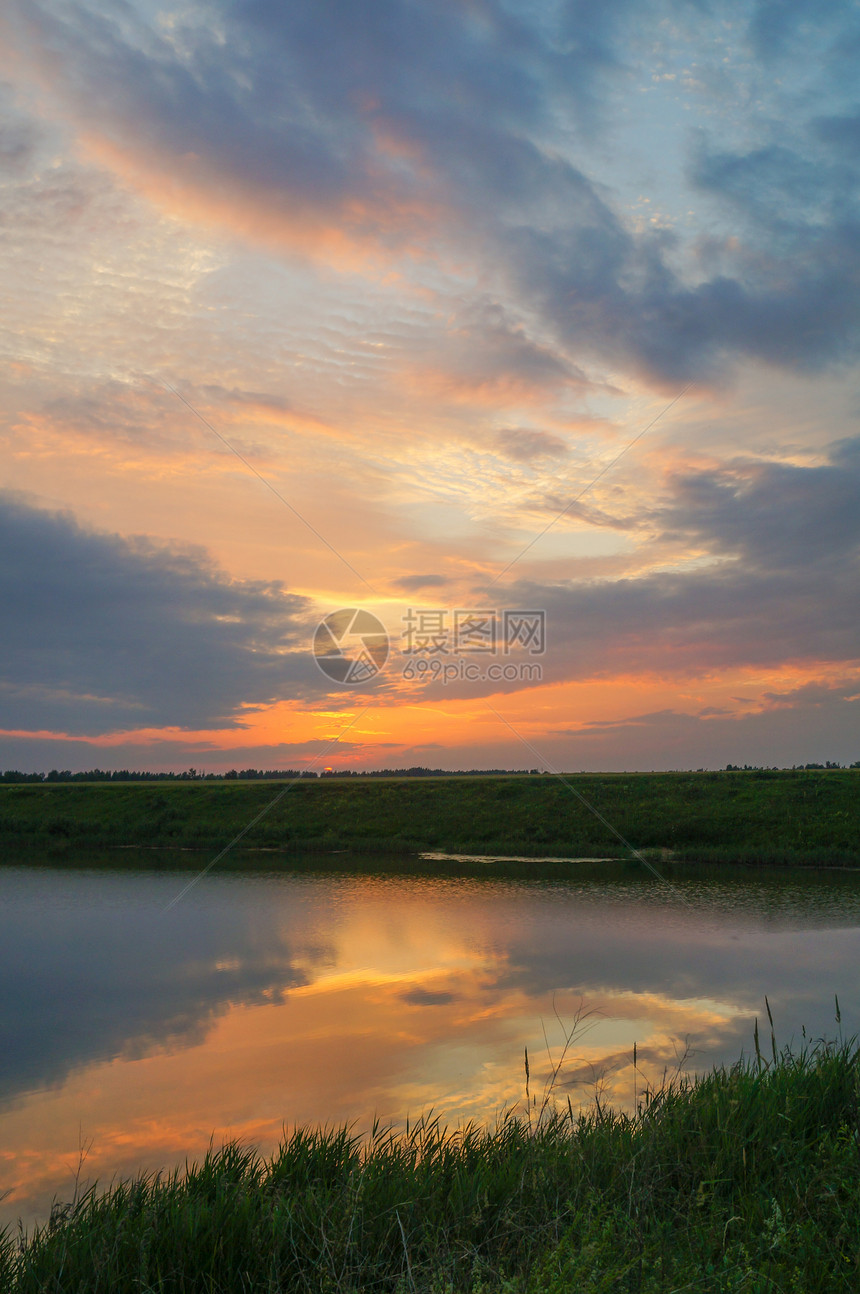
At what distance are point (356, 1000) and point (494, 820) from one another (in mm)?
23531

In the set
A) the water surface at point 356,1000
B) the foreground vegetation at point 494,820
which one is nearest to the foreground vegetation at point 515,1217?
the water surface at point 356,1000

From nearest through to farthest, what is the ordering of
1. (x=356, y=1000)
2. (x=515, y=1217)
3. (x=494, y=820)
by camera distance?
(x=515, y=1217) → (x=356, y=1000) → (x=494, y=820)

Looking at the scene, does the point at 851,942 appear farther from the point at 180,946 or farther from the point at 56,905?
the point at 56,905

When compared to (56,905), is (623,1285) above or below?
above

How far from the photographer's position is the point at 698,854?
27.7m

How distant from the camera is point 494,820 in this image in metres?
35.7

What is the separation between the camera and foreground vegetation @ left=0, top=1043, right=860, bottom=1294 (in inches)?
155

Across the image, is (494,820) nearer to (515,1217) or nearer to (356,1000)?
(356,1000)

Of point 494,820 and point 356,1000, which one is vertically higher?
point 494,820

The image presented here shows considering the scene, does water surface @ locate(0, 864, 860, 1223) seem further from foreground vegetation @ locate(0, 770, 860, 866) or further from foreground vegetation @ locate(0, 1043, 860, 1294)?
foreground vegetation @ locate(0, 770, 860, 866)

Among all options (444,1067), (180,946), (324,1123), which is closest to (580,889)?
(180,946)

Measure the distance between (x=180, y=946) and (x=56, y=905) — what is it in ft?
21.4

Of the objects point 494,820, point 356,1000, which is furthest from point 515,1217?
point 494,820

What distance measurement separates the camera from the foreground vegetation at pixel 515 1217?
395cm
